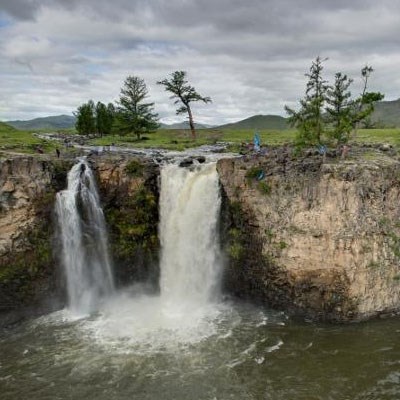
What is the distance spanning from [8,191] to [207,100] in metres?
25.2

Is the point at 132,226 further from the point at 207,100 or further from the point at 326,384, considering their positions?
the point at 207,100

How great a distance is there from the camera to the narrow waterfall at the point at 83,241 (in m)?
23.5

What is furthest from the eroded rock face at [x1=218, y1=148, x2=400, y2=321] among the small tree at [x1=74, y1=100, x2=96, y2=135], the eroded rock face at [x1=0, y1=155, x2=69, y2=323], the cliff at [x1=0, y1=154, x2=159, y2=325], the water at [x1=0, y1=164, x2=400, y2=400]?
the small tree at [x1=74, y1=100, x2=96, y2=135]

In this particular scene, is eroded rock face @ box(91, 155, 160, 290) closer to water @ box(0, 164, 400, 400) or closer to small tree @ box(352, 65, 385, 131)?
water @ box(0, 164, 400, 400)

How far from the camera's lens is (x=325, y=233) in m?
21.3

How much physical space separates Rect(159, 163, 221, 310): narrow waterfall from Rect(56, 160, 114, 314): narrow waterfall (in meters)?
3.58

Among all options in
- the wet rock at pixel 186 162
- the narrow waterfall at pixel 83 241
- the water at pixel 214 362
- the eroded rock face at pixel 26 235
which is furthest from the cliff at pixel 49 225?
the water at pixel 214 362

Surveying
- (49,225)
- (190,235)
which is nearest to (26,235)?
(49,225)

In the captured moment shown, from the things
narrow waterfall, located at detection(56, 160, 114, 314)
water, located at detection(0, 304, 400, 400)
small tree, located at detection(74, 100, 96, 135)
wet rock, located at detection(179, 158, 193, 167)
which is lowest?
water, located at detection(0, 304, 400, 400)

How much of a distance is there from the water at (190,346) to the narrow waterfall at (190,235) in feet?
0.19

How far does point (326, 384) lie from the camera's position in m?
16.3

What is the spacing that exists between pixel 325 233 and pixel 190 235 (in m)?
7.43

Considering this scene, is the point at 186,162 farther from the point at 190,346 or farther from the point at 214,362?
the point at 214,362

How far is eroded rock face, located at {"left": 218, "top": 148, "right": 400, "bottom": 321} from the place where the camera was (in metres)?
21.1
